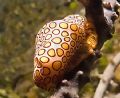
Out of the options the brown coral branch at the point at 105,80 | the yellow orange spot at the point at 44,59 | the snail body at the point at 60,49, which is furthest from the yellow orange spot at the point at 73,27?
the brown coral branch at the point at 105,80

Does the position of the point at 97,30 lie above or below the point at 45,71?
above

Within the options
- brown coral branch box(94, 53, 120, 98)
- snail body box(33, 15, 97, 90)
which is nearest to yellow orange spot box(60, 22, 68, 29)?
snail body box(33, 15, 97, 90)

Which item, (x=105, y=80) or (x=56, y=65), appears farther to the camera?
(x=105, y=80)

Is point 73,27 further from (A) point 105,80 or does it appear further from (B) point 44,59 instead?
(A) point 105,80

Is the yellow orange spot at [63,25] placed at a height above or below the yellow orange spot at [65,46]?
above

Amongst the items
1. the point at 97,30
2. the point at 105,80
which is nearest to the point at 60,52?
the point at 97,30

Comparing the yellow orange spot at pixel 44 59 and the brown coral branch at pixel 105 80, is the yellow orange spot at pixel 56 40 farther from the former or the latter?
the brown coral branch at pixel 105 80

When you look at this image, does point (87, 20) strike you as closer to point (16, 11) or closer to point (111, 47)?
point (111, 47)

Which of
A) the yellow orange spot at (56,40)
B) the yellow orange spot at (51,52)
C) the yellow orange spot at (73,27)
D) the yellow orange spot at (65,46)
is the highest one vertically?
the yellow orange spot at (73,27)

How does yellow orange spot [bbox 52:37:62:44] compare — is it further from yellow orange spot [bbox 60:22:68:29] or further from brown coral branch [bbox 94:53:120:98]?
brown coral branch [bbox 94:53:120:98]
